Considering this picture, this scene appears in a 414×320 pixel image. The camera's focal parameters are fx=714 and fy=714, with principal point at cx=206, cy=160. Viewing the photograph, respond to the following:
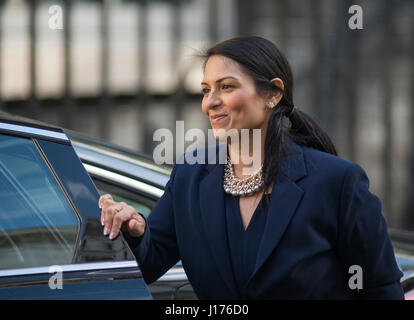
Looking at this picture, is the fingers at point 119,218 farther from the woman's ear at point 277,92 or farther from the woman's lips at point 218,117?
the woman's ear at point 277,92

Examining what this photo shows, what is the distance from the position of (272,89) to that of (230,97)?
0.44ft

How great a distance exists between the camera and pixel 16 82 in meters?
6.62

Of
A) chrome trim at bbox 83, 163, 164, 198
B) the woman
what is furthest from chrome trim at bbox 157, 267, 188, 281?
the woman

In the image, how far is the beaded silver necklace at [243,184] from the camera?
1.95m

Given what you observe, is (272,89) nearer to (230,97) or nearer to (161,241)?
(230,97)

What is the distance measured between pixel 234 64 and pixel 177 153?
185 inches

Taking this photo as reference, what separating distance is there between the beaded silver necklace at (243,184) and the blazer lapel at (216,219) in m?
0.02

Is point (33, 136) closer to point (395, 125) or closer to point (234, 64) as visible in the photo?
point (234, 64)

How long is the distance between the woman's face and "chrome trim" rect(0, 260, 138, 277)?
43cm

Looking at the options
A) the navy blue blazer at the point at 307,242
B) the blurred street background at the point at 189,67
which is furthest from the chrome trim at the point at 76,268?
the blurred street background at the point at 189,67

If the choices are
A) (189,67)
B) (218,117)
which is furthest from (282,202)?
(189,67)

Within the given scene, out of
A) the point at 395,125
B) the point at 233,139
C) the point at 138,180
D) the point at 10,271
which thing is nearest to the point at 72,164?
the point at 10,271

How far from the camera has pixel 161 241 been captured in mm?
2035
